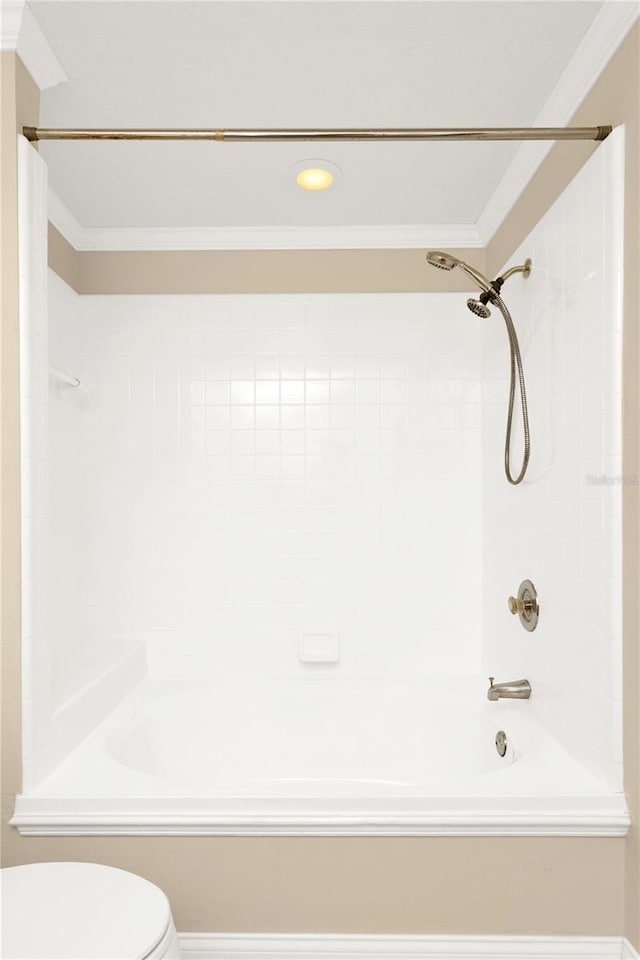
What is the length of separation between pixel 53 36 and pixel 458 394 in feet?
6.12

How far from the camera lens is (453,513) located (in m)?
2.88

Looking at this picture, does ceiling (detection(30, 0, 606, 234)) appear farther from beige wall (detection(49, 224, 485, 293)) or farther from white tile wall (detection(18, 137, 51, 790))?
white tile wall (detection(18, 137, 51, 790))

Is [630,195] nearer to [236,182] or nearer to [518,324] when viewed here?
[518,324]

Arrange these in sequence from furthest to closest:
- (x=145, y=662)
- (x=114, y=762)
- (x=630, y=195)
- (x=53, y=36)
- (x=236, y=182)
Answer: (x=145, y=662)
(x=236, y=182)
(x=114, y=762)
(x=53, y=36)
(x=630, y=195)

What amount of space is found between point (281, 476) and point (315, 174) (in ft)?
3.83

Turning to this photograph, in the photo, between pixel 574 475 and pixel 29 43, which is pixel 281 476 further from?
pixel 29 43

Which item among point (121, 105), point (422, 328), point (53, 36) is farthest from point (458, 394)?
point (53, 36)

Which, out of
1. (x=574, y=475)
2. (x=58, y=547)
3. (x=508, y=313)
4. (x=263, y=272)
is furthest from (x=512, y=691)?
(x=263, y=272)

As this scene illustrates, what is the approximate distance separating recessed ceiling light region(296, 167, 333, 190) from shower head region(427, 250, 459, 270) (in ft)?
1.87

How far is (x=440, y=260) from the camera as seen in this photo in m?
2.03

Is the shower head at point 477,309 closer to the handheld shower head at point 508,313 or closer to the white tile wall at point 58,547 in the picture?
the handheld shower head at point 508,313

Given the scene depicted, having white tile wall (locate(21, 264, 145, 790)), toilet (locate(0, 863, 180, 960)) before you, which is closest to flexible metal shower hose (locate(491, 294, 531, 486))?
white tile wall (locate(21, 264, 145, 790))

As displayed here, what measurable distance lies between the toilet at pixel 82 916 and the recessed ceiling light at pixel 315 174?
6.80ft

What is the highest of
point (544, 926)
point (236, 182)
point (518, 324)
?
point (236, 182)
